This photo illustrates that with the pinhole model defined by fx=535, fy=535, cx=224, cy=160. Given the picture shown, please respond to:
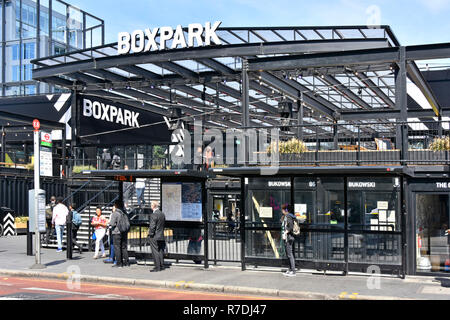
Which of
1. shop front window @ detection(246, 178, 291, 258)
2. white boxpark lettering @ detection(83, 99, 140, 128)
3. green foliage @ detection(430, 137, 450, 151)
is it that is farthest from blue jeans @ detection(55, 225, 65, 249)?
green foliage @ detection(430, 137, 450, 151)

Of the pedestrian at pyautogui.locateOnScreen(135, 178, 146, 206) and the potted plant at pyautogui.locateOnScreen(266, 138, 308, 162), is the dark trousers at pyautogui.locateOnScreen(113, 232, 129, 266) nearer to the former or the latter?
the potted plant at pyautogui.locateOnScreen(266, 138, 308, 162)

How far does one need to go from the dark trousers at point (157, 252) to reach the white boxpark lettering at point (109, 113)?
1711cm

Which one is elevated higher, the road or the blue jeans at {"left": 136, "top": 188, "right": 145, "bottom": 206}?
the blue jeans at {"left": 136, "top": 188, "right": 145, "bottom": 206}

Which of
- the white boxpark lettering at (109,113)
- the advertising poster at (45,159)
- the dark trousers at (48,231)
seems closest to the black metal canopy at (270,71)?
the white boxpark lettering at (109,113)

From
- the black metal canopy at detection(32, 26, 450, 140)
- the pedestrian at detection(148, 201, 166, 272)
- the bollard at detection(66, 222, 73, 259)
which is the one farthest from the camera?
the black metal canopy at detection(32, 26, 450, 140)

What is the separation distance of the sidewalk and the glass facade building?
5644cm

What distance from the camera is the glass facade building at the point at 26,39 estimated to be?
70375 mm

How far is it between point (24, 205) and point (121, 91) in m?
8.41

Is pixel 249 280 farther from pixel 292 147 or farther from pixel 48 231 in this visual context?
pixel 48 231

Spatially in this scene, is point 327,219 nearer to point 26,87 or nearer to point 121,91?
point 121,91

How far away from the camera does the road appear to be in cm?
1178

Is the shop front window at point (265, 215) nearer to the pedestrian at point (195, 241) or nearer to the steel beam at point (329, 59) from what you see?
the pedestrian at point (195, 241)

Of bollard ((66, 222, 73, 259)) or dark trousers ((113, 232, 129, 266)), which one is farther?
bollard ((66, 222, 73, 259))

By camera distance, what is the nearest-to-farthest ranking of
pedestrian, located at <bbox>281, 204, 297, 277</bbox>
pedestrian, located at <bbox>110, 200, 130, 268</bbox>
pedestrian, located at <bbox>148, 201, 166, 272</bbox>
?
pedestrian, located at <bbox>281, 204, 297, 277</bbox>, pedestrian, located at <bbox>148, 201, 166, 272</bbox>, pedestrian, located at <bbox>110, 200, 130, 268</bbox>
